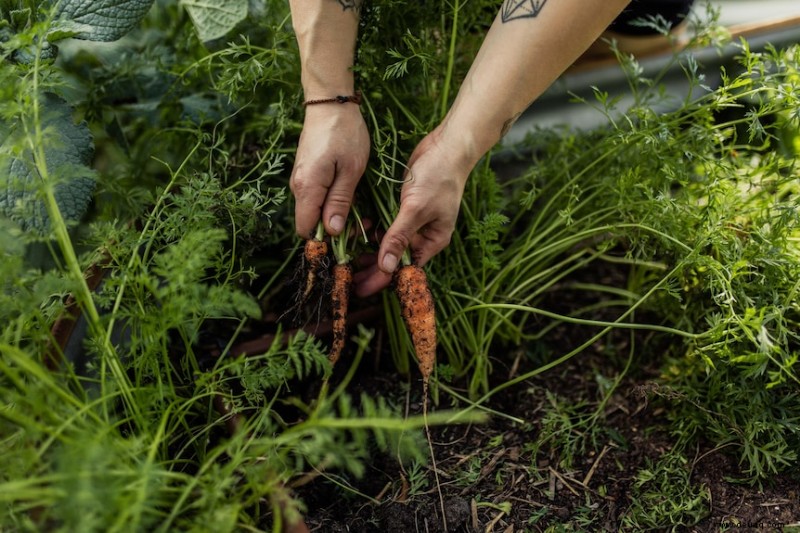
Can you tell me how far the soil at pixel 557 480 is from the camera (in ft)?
3.46

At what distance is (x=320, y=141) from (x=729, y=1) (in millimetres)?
2157

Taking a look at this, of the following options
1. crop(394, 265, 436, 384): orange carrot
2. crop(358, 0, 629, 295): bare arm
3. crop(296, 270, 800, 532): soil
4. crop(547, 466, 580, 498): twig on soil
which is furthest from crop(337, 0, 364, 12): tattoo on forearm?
crop(547, 466, 580, 498): twig on soil

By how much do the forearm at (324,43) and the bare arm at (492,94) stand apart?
0.68 ft

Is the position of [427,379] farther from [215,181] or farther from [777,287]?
[777,287]

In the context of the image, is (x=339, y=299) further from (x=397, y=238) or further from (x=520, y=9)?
(x=520, y=9)

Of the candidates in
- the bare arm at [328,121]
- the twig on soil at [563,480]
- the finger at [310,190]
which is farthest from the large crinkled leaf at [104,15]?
the twig on soil at [563,480]

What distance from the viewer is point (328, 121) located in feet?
3.67

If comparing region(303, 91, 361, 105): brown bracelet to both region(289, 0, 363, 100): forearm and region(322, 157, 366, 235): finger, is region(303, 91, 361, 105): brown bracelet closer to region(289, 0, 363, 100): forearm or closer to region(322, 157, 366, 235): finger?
region(289, 0, 363, 100): forearm

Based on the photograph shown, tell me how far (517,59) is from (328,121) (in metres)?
0.35

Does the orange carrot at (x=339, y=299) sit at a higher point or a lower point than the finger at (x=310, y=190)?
lower

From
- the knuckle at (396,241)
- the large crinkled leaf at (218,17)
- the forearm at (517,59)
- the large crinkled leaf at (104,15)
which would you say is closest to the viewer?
the forearm at (517,59)

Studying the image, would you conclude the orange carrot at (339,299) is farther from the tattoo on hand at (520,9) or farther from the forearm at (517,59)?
the tattoo on hand at (520,9)

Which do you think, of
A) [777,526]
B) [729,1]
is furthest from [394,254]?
[729,1]

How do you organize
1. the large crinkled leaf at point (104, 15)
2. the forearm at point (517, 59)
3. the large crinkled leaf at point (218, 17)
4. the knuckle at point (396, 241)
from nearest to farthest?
the forearm at point (517, 59), the knuckle at point (396, 241), the large crinkled leaf at point (104, 15), the large crinkled leaf at point (218, 17)
